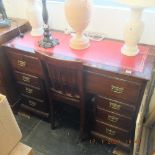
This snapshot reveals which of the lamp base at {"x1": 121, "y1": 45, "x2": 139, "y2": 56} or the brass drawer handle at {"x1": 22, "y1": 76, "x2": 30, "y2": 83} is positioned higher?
the lamp base at {"x1": 121, "y1": 45, "x2": 139, "y2": 56}

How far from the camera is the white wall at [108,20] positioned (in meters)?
1.37

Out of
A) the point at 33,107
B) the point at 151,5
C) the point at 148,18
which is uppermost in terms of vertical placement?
the point at 151,5

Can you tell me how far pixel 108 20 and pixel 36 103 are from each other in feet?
3.03

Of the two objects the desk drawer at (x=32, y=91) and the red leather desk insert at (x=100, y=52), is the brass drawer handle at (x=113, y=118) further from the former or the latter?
the desk drawer at (x=32, y=91)

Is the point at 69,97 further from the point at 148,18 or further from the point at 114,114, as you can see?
the point at 148,18

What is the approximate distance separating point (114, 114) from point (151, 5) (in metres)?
0.74

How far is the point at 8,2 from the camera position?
1.85 meters

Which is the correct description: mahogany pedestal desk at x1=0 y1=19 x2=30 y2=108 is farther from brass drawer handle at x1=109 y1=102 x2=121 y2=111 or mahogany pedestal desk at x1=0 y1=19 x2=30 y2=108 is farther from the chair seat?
brass drawer handle at x1=109 y1=102 x2=121 y2=111

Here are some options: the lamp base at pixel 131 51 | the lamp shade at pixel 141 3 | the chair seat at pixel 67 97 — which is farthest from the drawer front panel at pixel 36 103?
the lamp shade at pixel 141 3

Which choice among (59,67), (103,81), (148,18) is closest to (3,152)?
(59,67)

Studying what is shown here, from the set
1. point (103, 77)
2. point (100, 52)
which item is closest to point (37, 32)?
point (100, 52)

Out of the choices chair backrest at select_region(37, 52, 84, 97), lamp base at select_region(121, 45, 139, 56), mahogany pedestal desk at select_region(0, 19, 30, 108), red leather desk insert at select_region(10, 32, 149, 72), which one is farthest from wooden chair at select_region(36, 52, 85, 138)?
mahogany pedestal desk at select_region(0, 19, 30, 108)

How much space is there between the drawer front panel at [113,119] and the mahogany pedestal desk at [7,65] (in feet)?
2.71

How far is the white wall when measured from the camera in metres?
1.37
